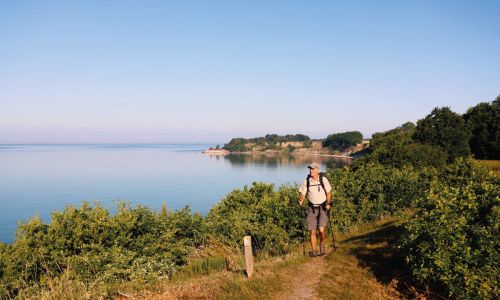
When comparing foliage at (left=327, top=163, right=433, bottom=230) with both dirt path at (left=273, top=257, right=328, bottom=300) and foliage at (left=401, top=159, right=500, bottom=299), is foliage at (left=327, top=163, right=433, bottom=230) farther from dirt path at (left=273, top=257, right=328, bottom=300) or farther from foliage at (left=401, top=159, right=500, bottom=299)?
foliage at (left=401, top=159, right=500, bottom=299)

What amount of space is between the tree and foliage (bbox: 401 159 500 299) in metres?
55.9

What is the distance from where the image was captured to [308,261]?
Result: 1077 cm

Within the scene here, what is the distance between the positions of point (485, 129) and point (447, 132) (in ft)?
40.5

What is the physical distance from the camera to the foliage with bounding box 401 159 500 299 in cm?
637

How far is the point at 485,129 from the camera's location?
62656 mm

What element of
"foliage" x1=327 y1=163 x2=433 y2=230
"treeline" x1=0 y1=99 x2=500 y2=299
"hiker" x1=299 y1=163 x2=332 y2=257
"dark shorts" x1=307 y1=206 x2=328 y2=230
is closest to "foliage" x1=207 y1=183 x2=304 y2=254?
"treeline" x1=0 y1=99 x2=500 y2=299

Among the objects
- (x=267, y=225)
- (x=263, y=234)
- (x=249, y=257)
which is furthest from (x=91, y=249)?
(x=267, y=225)

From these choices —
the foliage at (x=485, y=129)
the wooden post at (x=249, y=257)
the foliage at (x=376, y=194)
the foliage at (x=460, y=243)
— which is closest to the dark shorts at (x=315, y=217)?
the wooden post at (x=249, y=257)

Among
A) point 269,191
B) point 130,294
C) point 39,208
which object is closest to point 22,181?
point 39,208

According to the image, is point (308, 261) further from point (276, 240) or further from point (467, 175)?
point (467, 175)

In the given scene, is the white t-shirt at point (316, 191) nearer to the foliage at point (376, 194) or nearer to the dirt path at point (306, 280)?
the dirt path at point (306, 280)

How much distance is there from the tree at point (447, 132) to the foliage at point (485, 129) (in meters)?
5.13

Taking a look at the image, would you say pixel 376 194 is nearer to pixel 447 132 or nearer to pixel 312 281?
pixel 312 281

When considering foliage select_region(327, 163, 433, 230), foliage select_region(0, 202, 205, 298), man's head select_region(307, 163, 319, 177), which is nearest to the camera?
man's head select_region(307, 163, 319, 177)
